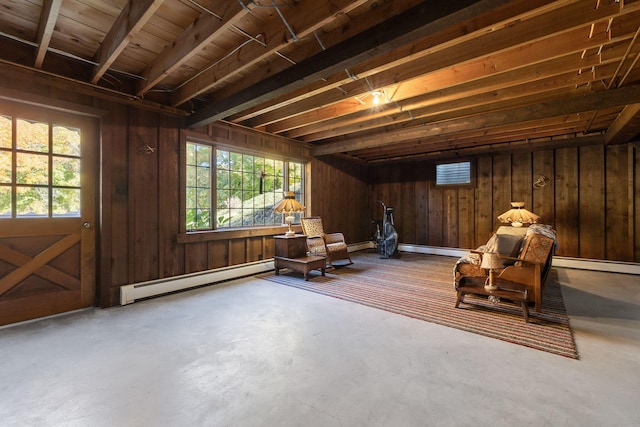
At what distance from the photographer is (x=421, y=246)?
718 centimetres

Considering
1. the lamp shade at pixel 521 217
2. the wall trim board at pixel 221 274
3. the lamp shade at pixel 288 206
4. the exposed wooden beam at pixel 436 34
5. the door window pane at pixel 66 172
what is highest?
the exposed wooden beam at pixel 436 34

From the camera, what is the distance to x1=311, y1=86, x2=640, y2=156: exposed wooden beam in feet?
10.1

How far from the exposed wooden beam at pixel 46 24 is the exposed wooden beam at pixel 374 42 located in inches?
60.8

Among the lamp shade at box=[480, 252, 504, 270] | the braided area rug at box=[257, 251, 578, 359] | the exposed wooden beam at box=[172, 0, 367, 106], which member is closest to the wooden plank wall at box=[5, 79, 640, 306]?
the exposed wooden beam at box=[172, 0, 367, 106]

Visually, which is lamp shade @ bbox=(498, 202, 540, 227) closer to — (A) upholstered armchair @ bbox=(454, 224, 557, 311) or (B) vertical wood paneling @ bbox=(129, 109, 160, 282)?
(A) upholstered armchair @ bbox=(454, 224, 557, 311)

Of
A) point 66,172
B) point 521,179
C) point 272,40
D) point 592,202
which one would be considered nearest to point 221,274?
point 66,172

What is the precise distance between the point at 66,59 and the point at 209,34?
2.02 m

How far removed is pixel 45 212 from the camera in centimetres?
297

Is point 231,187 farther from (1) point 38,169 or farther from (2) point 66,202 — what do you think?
(1) point 38,169

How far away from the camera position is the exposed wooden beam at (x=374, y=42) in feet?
5.56

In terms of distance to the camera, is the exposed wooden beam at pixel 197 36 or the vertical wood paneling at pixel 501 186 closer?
the exposed wooden beam at pixel 197 36

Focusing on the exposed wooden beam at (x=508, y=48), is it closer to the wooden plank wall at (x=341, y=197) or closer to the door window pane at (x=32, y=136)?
the wooden plank wall at (x=341, y=197)

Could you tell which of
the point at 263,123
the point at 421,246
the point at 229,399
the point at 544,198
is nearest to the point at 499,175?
the point at 544,198

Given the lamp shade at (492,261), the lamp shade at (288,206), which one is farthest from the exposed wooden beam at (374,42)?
the lamp shade at (492,261)
